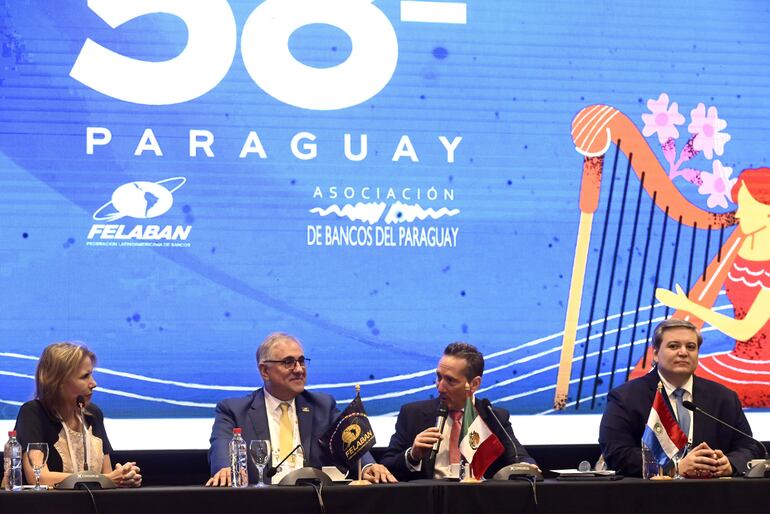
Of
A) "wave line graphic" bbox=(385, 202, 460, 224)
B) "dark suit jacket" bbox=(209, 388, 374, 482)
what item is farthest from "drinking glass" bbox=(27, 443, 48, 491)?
"wave line graphic" bbox=(385, 202, 460, 224)

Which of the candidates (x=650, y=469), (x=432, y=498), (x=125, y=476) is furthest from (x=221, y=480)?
(x=650, y=469)

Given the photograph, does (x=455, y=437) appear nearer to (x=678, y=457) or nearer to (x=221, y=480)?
(x=678, y=457)

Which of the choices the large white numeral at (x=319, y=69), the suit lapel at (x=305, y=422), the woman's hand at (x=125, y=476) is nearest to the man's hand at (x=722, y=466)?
the suit lapel at (x=305, y=422)

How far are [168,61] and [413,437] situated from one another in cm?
196

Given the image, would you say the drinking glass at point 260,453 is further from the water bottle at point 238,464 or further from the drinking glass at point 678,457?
the drinking glass at point 678,457

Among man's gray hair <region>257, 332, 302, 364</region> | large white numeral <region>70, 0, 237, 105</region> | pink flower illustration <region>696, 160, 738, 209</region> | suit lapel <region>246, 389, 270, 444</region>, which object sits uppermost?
large white numeral <region>70, 0, 237, 105</region>

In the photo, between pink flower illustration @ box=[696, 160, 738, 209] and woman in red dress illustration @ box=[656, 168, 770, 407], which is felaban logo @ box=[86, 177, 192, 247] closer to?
woman in red dress illustration @ box=[656, 168, 770, 407]

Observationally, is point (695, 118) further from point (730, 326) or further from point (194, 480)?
point (194, 480)

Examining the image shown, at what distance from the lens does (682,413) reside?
15.5ft

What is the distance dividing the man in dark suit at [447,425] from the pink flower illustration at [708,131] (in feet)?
5.60

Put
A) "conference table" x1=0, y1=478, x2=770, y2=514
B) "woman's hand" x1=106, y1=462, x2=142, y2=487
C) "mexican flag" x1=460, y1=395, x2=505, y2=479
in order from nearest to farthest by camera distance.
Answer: "conference table" x1=0, y1=478, x2=770, y2=514
"woman's hand" x1=106, y1=462, x2=142, y2=487
"mexican flag" x1=460, y1=395, x2=505, y2=479

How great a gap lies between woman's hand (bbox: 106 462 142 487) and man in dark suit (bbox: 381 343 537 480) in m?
1.02

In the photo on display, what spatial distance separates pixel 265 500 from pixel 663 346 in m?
1.91

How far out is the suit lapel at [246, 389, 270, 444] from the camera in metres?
4.45
